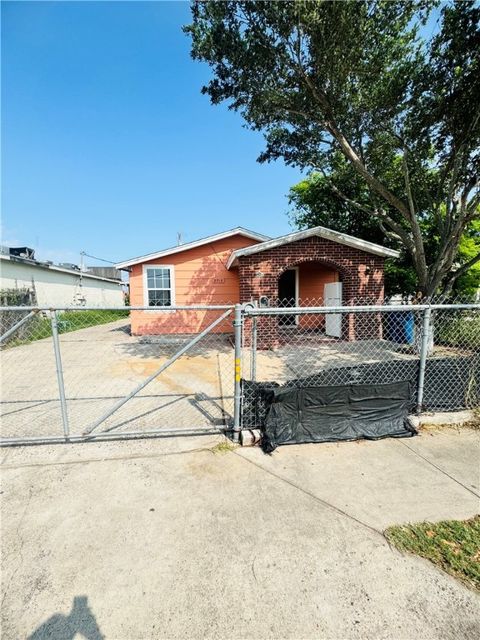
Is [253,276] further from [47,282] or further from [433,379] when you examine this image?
[47,282]

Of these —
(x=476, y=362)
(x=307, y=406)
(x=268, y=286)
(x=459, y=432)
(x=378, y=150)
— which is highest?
(x=378, y=150)

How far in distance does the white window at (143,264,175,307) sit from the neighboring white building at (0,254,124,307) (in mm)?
3162

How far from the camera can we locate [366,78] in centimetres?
809

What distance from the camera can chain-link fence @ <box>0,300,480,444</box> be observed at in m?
A: 3.82

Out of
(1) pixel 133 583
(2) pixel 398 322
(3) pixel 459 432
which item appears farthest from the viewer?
(2) pixel 398 322

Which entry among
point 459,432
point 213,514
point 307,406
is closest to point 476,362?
point 459,432

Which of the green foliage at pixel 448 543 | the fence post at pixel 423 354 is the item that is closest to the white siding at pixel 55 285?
the fence post at pixel 423 354

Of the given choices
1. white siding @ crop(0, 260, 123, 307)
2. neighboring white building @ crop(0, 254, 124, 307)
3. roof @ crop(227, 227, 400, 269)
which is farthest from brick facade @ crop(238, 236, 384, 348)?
white siding @ crop(0, 260, 123, 307)

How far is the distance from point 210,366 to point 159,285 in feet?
17.5

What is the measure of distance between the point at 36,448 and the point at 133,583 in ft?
7.93

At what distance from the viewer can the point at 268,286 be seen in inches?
375

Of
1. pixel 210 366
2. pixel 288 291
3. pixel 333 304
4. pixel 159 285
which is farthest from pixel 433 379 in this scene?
pixel 159 285

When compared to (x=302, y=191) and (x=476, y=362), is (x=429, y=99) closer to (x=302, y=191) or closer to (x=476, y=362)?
(x=476, y=362)

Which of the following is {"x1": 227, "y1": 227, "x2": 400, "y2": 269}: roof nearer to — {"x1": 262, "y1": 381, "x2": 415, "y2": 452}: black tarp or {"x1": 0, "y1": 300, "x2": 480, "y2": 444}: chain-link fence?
{"x1": 0, "y1": 300, "x2": 480, "y2": 444}: chain-link fence
